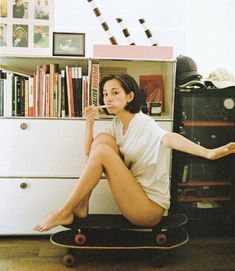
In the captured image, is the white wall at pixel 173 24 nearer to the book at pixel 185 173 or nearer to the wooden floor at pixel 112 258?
the book at pixel 185 173

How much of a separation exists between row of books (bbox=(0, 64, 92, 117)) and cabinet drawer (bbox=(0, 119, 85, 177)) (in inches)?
2.8

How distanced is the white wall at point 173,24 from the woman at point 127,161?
76 cm

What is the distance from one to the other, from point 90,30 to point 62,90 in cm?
68

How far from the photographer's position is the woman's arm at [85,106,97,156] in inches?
85.7

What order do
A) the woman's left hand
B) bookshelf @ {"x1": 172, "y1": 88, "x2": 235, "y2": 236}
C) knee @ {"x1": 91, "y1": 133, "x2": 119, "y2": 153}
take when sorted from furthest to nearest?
Answer: 1. bookshelf @ {"x1": 172, "y1": 88, "x2": 235, "y2": 236}
2. knee @ {"x1": 91, "y1": 133, "x2": 119, "y2": 153}
3. the woman's left hand

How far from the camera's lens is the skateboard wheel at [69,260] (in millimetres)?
1996

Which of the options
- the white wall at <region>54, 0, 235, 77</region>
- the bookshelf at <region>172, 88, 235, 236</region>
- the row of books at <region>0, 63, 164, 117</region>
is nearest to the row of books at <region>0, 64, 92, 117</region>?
the row of books at <region>0, 63, 164, 117</region>

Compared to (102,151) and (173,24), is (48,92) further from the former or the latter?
(173,24)

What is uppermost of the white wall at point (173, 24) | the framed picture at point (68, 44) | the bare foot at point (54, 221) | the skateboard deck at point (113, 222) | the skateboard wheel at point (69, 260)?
the white wall at point (173, 24)

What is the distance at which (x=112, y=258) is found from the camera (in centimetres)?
212

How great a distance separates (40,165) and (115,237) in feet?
2.09

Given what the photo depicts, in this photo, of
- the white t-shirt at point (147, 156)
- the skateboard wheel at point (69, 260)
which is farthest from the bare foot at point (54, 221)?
the white t-shirt at point (147, 156)

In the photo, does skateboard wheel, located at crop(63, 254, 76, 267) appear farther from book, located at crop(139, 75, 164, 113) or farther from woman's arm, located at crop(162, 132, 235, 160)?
book, located at crop(139, 75, 164, 113)

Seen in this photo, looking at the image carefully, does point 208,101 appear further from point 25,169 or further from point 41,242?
point 41,242
